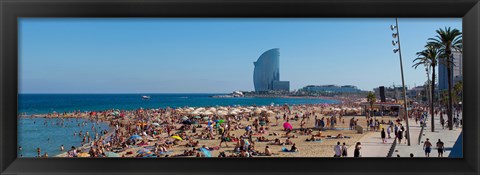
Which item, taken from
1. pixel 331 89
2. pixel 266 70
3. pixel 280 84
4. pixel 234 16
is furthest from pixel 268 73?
pixel 234 16

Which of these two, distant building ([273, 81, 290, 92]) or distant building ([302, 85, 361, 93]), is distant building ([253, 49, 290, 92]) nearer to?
distant building ([273, 81, 290, 92])

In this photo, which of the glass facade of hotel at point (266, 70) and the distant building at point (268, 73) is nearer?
the distant building at point (268, 73)

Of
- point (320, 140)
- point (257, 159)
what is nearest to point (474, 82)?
point (257, 159)

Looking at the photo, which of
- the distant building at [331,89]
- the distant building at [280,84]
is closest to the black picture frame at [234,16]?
the distant building at [280,84]

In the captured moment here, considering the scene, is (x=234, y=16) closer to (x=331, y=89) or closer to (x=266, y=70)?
(x=266, y=70)

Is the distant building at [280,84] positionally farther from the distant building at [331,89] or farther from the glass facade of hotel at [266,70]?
the distant building at [331,89]

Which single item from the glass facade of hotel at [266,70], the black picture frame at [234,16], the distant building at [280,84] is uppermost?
the glass facade of hotel at [266,70]

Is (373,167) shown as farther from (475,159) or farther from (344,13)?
(344,13)
